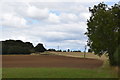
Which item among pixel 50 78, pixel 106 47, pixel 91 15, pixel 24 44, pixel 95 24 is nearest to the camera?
pixel 50 78

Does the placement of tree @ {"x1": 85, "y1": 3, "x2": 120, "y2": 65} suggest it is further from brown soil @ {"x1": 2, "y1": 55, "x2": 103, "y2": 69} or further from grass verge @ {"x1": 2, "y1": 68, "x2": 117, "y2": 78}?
grass verge @ {"x1": 2, "y1": 68, "x2": 117, "y2": 78}

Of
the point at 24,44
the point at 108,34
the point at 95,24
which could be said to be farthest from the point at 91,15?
the point at 24,44

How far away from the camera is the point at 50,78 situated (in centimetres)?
3278

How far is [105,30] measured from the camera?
55.2m

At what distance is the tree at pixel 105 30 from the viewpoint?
54.3 meters

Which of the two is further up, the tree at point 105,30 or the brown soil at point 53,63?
the tree at point 105,30

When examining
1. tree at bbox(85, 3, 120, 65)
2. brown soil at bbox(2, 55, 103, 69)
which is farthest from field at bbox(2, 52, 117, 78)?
tree at bbox(85, 3, 120, 65)

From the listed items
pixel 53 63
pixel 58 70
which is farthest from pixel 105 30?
pixel 53 63

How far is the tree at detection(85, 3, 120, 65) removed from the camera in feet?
178

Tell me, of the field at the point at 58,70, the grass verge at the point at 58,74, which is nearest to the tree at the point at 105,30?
the field at the point at 58,70

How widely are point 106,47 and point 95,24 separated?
6.55 m

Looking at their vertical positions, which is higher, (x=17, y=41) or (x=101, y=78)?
(x=17, y=41)

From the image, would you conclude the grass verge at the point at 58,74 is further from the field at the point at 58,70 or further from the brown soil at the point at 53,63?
the brown soil at the point at 53,63

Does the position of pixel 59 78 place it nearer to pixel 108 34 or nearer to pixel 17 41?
pixel 108 34
